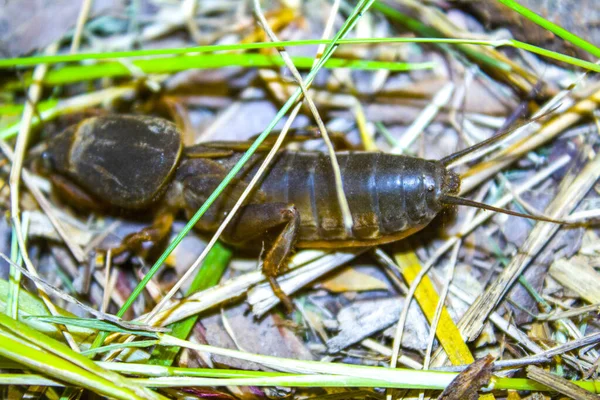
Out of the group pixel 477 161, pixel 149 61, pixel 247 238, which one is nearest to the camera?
pixel 247 238

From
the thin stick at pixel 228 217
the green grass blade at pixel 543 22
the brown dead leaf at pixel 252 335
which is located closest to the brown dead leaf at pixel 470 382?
the brown dead leaf at pixel 252 335

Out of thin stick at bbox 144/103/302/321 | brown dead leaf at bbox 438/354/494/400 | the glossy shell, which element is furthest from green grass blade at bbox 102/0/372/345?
brown dead leaf at bbox 438/354/494/400

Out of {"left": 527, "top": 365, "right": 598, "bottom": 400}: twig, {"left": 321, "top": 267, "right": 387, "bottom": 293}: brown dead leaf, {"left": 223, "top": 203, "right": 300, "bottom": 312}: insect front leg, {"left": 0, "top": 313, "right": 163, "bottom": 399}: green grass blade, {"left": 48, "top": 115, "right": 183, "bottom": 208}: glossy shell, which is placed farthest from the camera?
{"left": 48, "top": 115, "right": 183, "bottom": 208}: glossy shell

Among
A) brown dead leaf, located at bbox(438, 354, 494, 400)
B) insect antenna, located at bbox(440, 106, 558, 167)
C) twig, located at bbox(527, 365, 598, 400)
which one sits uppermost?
insect antenna, located at bbox(440, 106, 558, 167)

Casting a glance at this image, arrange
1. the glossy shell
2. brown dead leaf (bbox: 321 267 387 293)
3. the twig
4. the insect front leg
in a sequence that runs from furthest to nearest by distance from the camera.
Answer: the glossy shell < brown dead leaf (bbox: 321 267 387 293) < the insect front leg < the twig

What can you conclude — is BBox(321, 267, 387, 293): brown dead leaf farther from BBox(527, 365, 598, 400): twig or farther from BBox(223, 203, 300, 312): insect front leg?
BBox(527, 365, 598, 400): twig

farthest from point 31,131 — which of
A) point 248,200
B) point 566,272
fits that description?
point 566,272

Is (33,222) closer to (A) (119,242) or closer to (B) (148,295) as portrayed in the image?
(A) (119,242)

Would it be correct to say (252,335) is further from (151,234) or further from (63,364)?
(63,364)
